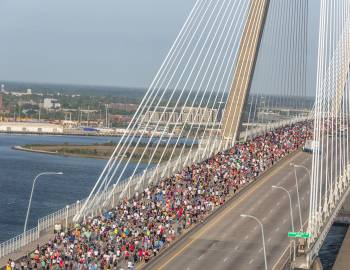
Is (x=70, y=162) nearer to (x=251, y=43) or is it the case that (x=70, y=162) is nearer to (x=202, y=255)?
(x=251, y=43)

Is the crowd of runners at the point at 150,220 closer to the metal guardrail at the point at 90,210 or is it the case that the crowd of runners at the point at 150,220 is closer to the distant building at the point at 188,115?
the metal guardrail at the point at 90,210

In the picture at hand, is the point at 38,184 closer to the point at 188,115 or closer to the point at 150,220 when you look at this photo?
the point at 188,115

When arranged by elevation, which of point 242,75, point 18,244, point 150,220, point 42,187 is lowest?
point 42,187

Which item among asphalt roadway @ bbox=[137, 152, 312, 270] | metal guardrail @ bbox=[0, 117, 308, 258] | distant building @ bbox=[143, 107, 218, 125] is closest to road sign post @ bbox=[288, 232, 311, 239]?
asphalt roadway @ bbox=[137, 152, 312, 270]

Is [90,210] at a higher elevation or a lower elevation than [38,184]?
higher

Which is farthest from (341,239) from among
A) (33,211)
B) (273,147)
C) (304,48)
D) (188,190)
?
(304,48)

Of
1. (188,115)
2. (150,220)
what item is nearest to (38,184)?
(188,115)
